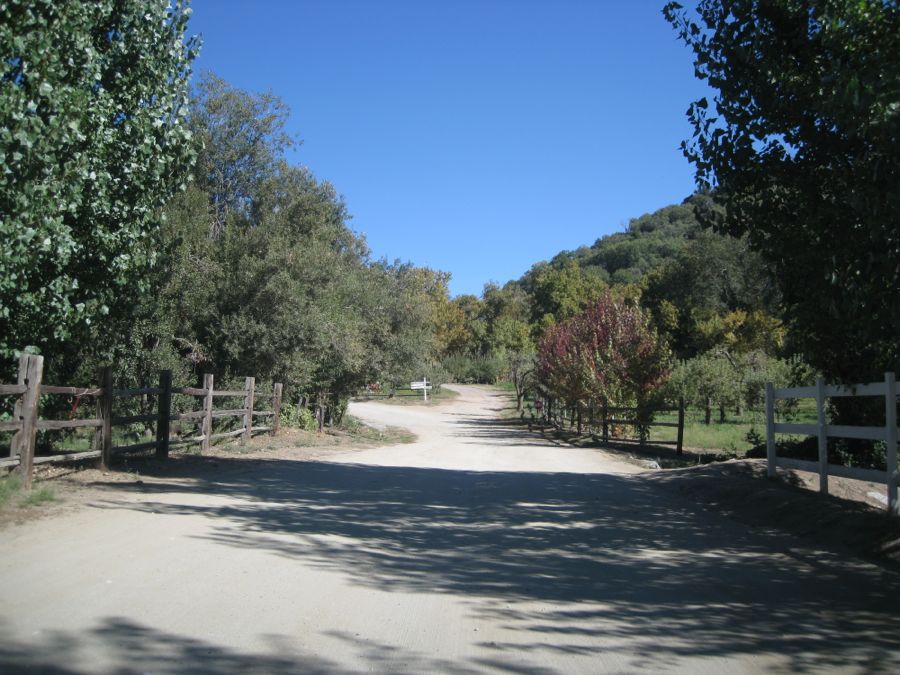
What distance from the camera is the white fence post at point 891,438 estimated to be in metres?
8.41

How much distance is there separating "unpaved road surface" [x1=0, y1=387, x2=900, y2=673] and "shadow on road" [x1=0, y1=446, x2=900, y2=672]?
0.09 feet

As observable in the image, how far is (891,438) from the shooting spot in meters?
8.55

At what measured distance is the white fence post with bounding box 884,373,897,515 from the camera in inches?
331

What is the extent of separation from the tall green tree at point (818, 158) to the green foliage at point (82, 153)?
7870 mm

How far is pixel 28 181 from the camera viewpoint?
8508 mm

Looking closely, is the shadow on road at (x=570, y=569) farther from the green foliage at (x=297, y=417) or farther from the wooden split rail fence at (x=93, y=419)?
the green foliage at (x=297, y=417)

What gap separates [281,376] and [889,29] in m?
18.0

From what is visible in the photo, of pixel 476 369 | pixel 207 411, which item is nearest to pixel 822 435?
pixel 207 411

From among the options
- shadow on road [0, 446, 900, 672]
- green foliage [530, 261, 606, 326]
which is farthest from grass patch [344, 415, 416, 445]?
green foliage [530, 261, 606, 326]

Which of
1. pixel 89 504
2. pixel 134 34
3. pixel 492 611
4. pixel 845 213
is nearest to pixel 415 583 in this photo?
pixel 492 611

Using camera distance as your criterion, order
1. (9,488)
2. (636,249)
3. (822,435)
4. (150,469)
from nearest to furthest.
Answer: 1. (9,488)
2. (822,435)
3. (150,469)
4. (636,249)

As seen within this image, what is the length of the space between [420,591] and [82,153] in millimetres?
7403

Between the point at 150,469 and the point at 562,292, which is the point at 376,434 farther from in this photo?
the point at 562,292

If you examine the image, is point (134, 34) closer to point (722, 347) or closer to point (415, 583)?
point (415, 583)
